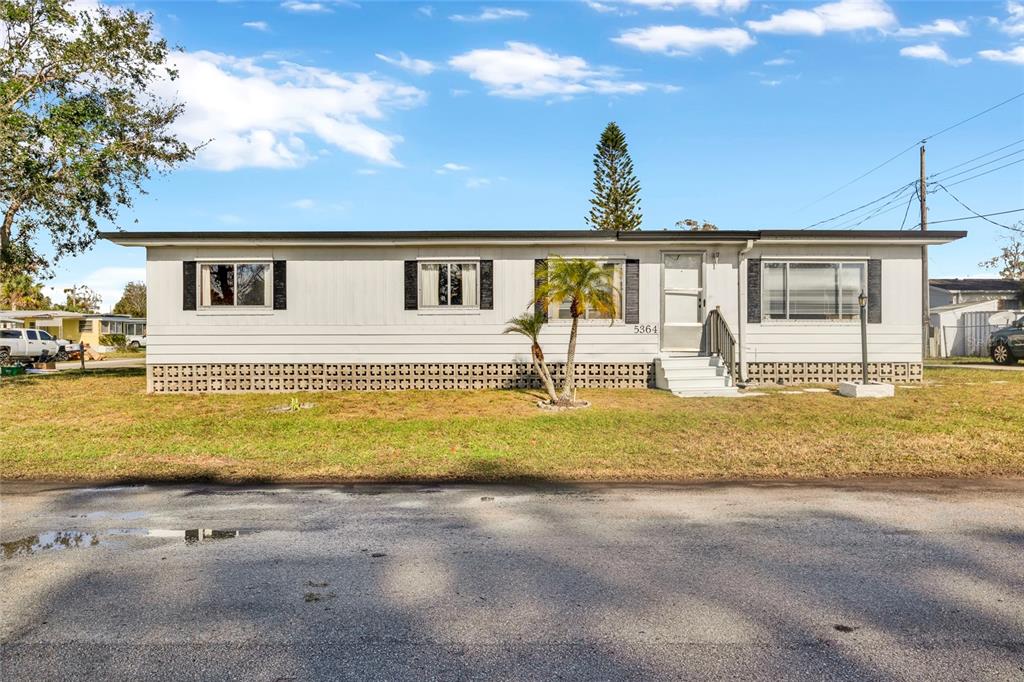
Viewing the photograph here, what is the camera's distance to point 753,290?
1342 centimetres

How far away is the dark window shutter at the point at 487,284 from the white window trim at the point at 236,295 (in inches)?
182

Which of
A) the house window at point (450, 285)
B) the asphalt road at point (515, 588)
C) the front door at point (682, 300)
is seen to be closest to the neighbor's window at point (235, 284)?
the house window at point (450, 285)

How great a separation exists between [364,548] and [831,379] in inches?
491

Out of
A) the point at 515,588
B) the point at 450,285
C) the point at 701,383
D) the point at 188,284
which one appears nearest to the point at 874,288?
the point at 701,383

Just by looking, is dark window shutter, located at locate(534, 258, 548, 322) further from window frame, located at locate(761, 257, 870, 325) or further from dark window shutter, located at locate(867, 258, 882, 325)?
dark window shutter, located at locate(867, 258, 882, 325)

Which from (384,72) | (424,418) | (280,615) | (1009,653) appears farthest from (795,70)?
(280,615)

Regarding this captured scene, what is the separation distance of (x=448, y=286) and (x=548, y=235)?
2.46 metres

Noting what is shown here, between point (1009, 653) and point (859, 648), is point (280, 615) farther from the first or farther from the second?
point (1009, 653)

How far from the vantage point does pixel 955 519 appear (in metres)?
4.73

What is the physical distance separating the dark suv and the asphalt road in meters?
18.8

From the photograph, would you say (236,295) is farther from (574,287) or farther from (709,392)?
(709,392)

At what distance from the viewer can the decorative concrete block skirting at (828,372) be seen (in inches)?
530

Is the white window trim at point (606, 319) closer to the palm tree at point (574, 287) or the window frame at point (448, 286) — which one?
the window frame at point (448, 286)

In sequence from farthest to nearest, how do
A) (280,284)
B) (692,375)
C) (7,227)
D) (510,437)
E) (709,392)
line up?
1. (7,227)
2. (280,284)
3. (692,375)
4. (709,392)
5. (510,437)
